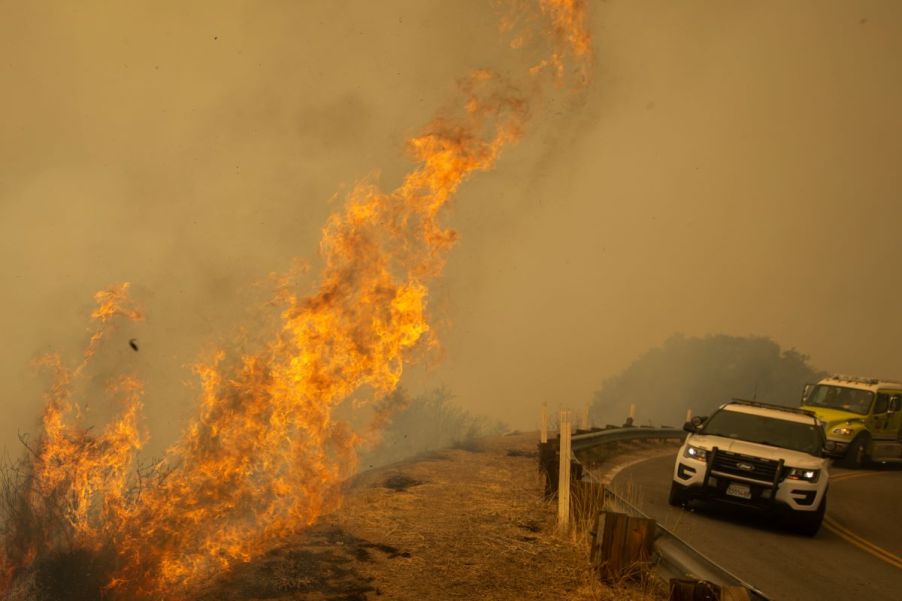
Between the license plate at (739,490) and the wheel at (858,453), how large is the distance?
14155 millimetres

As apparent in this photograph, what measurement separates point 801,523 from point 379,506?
6835 mm

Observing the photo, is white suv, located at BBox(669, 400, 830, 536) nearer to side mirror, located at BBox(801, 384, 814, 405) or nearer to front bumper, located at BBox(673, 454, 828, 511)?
front bumper, located at BBox(673, 454, 828, 511)

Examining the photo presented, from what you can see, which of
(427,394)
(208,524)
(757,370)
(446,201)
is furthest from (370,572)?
(757,370)

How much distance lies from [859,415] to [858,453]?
3.92 ft

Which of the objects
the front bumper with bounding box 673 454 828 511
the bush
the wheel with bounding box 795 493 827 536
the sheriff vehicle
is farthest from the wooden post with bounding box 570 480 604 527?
the bush

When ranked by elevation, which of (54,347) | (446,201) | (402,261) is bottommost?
(54,347)

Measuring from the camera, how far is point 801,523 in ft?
42.3

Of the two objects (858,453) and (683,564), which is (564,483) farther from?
(858,453)

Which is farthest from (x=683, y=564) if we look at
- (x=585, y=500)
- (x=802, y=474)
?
(x=802, y=474)

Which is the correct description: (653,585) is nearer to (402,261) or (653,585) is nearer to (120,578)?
(120,578)

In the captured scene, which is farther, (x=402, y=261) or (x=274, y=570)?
(x=402, y=261)

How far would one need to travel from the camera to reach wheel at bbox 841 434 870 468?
2492 cm

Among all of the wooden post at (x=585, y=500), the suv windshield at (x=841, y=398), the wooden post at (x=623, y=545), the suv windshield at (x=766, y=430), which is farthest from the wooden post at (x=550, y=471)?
the suv windshield at (x=841, y=398)

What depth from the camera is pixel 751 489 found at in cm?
1290
